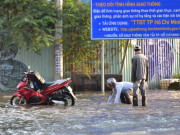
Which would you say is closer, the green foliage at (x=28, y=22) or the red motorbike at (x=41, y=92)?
the red motorbike at (x=41, y=92)

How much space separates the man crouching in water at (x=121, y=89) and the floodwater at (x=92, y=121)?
1.34ft

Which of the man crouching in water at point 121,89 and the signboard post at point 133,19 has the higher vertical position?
the signboard post at point 133,19

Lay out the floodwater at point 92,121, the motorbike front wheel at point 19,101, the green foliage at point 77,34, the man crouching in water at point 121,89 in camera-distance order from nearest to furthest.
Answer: the floodwater at point 92,121 < the man crouching in water at point 121,89 < the motorbike front wheel at point 19,101 < the green foliage at point 77,34

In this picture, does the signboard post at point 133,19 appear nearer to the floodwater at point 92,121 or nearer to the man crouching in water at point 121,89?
the man crouching in water at point 121,89

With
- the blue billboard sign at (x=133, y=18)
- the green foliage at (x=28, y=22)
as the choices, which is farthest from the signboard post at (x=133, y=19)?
→ the green foliage at (x=28, y=22)

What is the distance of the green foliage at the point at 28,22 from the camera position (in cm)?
1461

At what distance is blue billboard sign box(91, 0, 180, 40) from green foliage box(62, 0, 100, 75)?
71 cm

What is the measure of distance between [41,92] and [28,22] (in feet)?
13.3

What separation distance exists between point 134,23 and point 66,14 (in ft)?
8.92

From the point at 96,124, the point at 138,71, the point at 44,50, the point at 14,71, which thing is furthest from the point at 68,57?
the point at 96,124

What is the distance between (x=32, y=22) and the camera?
14219 millimetres

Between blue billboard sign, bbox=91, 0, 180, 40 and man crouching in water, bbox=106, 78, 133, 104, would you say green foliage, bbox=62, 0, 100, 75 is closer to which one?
blue billboard sign, bbox=91, 0, 180, 40

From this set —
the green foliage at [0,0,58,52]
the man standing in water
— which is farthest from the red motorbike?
the green foliage at [0,0,58,52]

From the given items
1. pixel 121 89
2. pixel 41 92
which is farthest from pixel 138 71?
pixel 41 92
